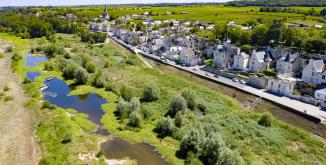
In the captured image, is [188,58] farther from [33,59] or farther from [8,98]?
[33,59]

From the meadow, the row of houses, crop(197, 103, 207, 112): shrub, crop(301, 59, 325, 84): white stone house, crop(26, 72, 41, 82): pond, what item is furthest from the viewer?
crop(26, 72, 41, 82): pond

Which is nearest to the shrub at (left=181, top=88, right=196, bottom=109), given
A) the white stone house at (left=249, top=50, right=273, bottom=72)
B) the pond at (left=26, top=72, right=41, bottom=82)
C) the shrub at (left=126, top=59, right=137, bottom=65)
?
the white stone house at (left=249, top=50, right=273, bottom=72)

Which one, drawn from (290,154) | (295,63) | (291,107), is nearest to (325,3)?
(295,63)

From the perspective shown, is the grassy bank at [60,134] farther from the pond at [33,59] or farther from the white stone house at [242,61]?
the white stone house at [242,61]

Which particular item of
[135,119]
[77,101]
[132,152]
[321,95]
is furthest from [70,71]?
[321,95]

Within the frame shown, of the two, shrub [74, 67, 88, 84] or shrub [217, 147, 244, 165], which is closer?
shrub [217, 147, 244, 165]

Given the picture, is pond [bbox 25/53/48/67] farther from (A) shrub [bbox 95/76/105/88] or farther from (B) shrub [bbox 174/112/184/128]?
(B) shrub [bbox 174/112/184/128]

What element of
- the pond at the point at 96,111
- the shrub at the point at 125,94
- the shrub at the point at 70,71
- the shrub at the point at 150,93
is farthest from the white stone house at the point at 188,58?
the pond at the point at 96,111
